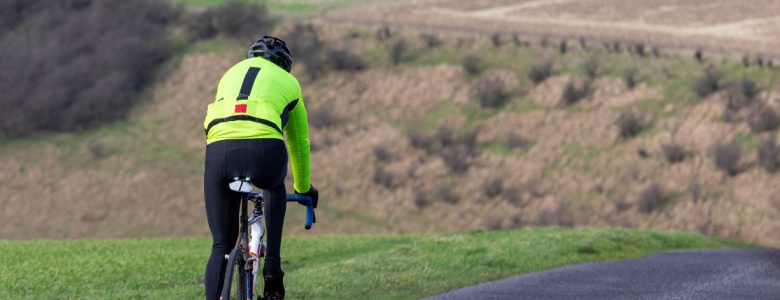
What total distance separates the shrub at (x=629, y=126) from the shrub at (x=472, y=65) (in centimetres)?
906

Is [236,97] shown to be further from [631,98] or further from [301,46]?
[301,46]

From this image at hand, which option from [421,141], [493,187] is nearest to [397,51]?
[421,141]

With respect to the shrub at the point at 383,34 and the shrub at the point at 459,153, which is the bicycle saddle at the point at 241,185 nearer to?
the shrub at the point at 459,153

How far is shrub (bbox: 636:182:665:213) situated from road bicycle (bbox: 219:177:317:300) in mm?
36125

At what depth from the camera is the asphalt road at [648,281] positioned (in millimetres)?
12461

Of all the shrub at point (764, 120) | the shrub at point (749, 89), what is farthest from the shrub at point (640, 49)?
the shrub at point (764, 120)

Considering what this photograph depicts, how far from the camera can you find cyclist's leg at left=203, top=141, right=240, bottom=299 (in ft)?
26.7

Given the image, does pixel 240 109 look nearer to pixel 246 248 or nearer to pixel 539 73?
pixel 246 248

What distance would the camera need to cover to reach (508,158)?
49812mm

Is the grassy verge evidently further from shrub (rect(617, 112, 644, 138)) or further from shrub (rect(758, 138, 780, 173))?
shrub (rect(617, 112, 644, 138))

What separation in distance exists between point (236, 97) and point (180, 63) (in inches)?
2244

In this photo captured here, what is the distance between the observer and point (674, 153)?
46844 mm

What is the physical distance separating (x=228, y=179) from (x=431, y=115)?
46.8m

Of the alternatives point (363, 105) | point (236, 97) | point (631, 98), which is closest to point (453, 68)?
point (363, 105)
